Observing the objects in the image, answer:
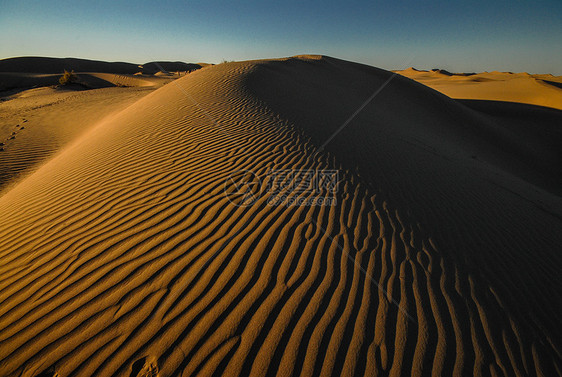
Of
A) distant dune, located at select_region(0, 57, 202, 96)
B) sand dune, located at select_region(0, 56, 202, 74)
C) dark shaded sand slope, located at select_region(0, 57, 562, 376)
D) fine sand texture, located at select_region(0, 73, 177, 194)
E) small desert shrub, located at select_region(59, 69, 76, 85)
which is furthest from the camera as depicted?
sand dune, located at select_region(0, 56, 202, 74)

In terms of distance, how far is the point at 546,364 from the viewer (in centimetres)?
193

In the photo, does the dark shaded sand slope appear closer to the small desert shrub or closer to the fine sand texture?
the fine sand texture

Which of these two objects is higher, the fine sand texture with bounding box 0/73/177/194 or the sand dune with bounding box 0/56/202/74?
the sand dune with bounding box 0/56/202/74

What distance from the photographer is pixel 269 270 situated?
243 centimetres

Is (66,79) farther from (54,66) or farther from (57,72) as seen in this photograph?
(54,66)

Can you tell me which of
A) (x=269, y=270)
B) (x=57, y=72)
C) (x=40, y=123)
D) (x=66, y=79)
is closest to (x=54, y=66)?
(x=57, y=72)

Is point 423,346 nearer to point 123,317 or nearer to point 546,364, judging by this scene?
point 546,364

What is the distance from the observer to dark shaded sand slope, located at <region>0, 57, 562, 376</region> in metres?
1.85

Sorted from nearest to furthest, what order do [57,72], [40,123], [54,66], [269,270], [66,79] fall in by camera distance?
[269,270]
[40,123]
[66,79]
[57,72]
[54,66]

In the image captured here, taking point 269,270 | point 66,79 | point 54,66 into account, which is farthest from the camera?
point 54,66

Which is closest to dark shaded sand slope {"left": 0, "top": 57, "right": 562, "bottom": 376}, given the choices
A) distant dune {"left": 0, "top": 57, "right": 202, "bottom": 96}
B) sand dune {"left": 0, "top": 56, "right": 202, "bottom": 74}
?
distant dune {"left": 0, "top": 57, "right": 202, "bottom": 96}

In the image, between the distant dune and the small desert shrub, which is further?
the distant dune

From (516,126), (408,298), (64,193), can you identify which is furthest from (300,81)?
(516,126)

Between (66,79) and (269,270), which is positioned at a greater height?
(66,79)
